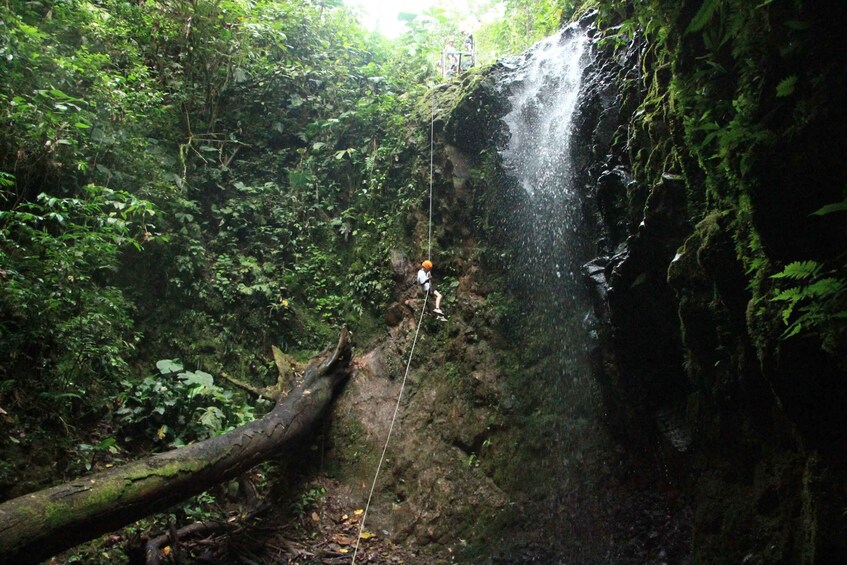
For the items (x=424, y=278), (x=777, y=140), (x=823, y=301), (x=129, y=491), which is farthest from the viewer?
(x=424, y=278)

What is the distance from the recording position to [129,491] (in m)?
4.27

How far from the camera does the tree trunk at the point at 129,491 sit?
11.8ft

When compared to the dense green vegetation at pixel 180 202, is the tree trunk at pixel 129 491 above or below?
below

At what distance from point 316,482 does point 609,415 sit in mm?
4164

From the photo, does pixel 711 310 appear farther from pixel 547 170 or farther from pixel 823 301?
pixel 547 170

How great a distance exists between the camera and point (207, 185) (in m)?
9.78

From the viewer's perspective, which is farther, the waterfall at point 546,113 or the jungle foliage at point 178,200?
the waterfall at point 546,113

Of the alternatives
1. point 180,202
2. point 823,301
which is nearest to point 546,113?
point 180,202

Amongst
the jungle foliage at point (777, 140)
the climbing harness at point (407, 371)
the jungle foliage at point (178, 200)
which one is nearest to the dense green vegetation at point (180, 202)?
the jungle foliage at point (178, 200)

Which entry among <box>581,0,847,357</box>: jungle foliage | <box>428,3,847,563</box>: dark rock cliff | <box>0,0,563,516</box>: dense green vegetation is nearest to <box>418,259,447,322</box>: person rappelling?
<box>0,0,563,516</box>: dense green vegetation

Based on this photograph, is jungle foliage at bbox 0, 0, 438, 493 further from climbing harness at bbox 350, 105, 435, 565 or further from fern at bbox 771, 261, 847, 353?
fern at bbox 771, 261, 847, 353

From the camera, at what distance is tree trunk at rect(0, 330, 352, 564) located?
11.8 ft

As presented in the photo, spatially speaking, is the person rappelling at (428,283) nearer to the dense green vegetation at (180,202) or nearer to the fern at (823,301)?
the dense green vegetation at (180,202)

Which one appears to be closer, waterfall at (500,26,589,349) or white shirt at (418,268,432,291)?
waterfall at (500,26,589,349)
